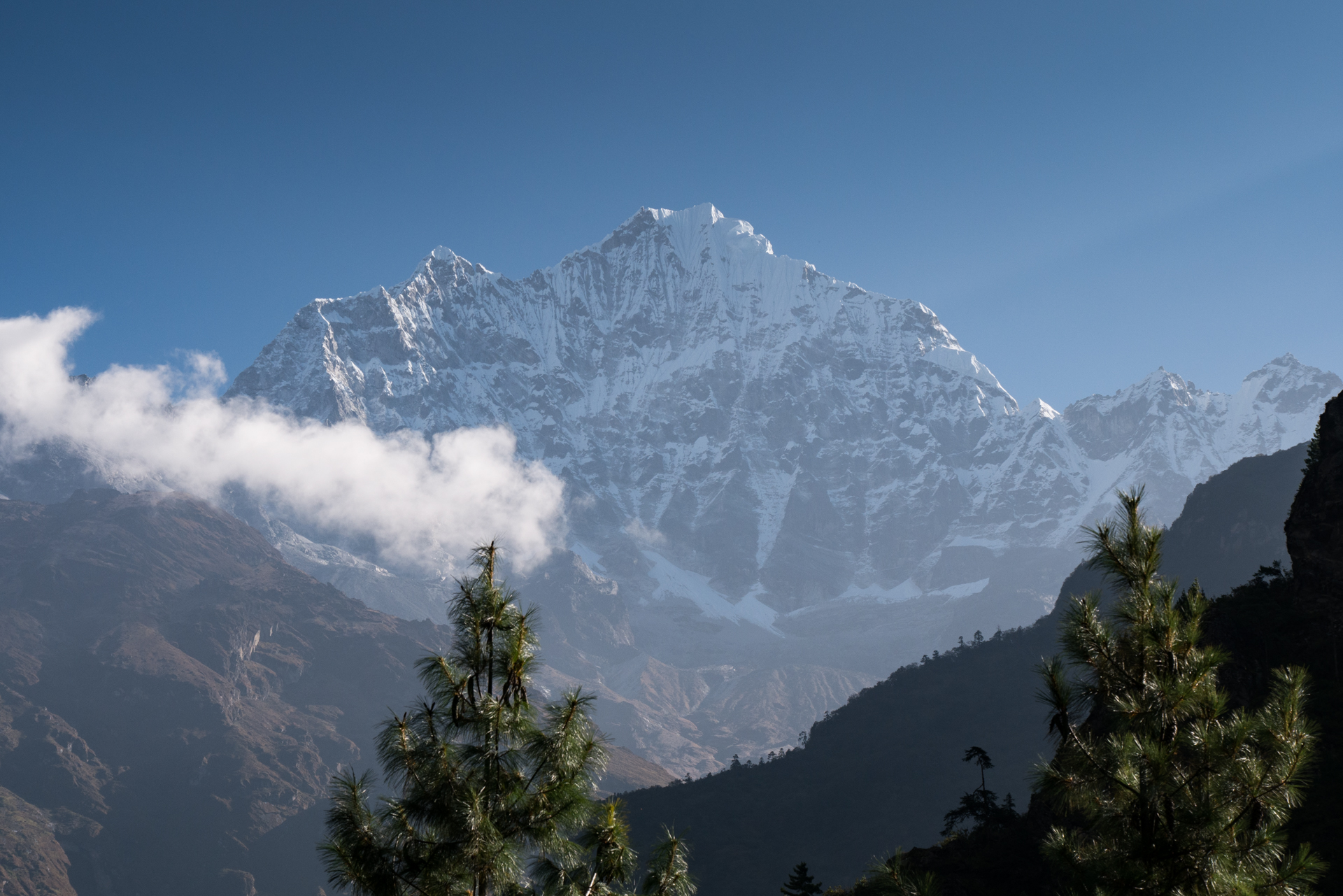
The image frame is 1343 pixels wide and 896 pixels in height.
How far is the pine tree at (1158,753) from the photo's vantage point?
11898mm

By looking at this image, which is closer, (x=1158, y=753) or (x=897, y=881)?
A: (x=1158, y=753)

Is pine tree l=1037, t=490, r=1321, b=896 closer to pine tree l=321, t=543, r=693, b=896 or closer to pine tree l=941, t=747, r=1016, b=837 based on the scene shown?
pine tree l=321, t=543, r=693, b=896

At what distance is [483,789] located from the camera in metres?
13.3

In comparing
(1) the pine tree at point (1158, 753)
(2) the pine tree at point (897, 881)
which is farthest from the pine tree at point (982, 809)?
(1) the pine tree at point (1158, 753)

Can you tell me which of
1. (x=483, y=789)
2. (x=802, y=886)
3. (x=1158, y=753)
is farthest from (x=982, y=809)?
(x=483, y=789)

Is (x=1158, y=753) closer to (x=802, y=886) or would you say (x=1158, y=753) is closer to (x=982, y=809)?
(x=802, y=886)

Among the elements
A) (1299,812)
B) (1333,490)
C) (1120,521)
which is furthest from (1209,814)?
(1333,490)

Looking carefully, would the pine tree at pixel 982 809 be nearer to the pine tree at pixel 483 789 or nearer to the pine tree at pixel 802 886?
the pine tree at pixel 802 886

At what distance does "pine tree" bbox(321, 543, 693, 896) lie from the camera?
42.9 ft

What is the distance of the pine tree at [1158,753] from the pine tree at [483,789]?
621cm

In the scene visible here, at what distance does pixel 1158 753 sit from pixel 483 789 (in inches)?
334

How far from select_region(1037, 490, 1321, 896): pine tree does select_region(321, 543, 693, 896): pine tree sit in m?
6.21

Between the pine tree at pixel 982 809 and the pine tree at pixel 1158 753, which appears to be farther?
the pine tree at pixel 982 809

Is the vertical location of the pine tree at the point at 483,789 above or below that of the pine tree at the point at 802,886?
above
